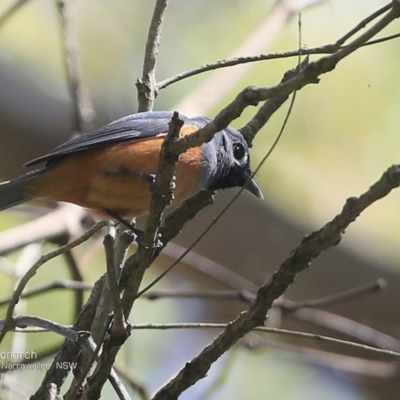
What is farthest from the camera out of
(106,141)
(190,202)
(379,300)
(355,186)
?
(355,186)

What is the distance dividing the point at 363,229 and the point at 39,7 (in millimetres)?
3107

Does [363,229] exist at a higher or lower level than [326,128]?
lower

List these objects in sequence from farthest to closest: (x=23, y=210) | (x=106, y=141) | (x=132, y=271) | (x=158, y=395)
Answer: (x=23, y=210)
(x=106, y=141)
(x=132, y=271)
(x=158, y=395)

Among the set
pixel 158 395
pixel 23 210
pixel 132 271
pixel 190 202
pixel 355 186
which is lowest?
pixel 158 395

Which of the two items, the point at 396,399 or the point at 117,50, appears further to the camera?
the point at 117,50

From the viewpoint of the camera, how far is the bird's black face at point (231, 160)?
3461 mm

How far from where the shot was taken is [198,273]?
16.6ft

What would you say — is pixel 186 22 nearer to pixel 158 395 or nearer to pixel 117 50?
pixel 117 50

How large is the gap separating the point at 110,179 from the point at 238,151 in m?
0.68

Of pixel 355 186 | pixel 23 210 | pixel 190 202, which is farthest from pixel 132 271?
pixel 355 186

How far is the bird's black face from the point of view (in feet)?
11.4

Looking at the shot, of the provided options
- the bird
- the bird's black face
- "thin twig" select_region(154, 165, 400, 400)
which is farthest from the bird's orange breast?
"thin twig" select_region(154, 165, 400, 400)

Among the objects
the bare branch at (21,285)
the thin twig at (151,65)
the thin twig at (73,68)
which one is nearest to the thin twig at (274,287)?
the bare branch at (21,285)

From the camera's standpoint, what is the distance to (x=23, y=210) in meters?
4.39
